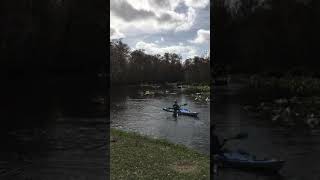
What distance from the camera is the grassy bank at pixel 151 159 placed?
7470 mm

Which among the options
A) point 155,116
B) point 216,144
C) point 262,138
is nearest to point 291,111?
point 262,138

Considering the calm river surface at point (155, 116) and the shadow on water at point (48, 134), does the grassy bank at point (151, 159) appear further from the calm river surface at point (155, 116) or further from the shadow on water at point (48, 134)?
the shadow on water at point (48, 134)

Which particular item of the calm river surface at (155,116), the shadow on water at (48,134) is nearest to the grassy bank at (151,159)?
the calm river surface at (155,116)

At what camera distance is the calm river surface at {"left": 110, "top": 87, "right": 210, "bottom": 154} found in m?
9.57

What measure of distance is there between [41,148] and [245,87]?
106 inches

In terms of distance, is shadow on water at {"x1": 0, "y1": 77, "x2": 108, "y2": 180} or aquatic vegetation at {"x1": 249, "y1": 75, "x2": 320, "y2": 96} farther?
shadow on water at {"x1": 0, "y1": 77, "x2": 108, "y2": 180}

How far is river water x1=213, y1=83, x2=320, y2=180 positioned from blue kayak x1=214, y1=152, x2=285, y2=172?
0.20 ft

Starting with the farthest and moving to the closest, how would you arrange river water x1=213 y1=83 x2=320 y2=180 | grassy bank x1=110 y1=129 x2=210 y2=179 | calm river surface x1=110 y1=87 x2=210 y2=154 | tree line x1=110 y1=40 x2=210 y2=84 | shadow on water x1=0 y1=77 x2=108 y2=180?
tree line x1=110 y1=40 x2=210 y2=84, calm river surface x1=110 y1=87 x2=210 y2=154, grassy bank x1=110 y1=129 x2=210 y2=179, shadow on water x1=0 y1=77 x2=108 y2=180, river water x1=213 y1=83 x2=320 y2=180

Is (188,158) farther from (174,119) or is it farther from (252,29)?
(252,29)

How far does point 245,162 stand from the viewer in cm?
523

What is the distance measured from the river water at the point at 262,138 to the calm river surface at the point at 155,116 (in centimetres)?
388

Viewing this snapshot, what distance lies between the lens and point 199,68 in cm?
952

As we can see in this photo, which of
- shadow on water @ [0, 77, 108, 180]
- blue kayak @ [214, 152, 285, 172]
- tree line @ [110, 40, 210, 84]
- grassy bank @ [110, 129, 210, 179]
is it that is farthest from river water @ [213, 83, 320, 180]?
tree line @ [110, 40, 210, 84]

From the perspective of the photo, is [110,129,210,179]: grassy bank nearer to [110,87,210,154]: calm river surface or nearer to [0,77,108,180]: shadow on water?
[110,87,210,154]: calm river surface
